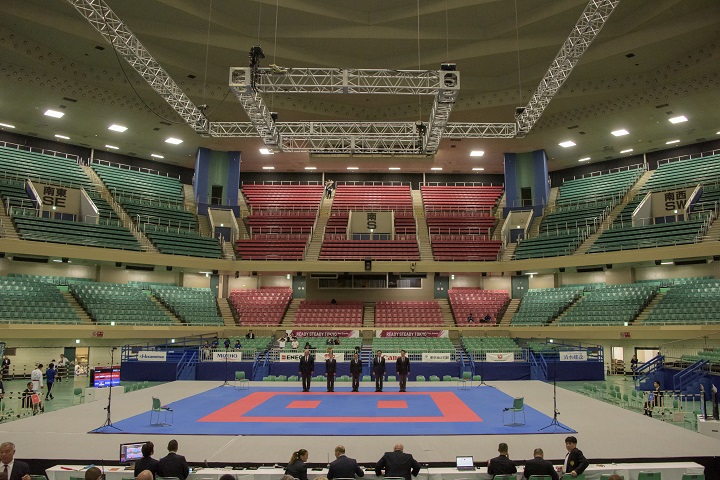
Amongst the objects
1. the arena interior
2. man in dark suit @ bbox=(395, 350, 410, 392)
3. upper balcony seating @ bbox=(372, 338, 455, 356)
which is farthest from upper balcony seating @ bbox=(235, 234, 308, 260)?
man in dark suit @ bbox=(395, 350, 410, 392)

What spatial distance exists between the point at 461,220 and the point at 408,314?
8.87 metres

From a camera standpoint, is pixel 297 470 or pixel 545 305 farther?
pixel 545 305

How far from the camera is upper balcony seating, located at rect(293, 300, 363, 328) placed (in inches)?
1292

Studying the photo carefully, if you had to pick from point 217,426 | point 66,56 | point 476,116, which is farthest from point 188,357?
point 476,116

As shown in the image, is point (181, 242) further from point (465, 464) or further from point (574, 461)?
point (574, 461)

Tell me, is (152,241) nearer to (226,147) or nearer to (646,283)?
(226,147)

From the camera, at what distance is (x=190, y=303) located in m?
31.8

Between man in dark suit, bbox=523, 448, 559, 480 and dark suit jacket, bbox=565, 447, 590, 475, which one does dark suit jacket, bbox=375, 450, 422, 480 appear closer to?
man in dark suit, bbox=523, 448, 559, 480

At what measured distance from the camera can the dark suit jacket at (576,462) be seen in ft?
26.0

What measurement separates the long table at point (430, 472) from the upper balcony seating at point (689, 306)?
18.2m

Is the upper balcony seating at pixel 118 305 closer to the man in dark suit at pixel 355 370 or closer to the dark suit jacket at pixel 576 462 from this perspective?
the man in dark suit at pixel 355 370

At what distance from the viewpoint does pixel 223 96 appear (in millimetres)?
28422

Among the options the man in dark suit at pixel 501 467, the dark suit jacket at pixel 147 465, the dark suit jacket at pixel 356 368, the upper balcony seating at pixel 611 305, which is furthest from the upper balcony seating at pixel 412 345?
the dark suit jacket at pixel 147 465

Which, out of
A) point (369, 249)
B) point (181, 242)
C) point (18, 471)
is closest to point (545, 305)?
point (369, 249)
